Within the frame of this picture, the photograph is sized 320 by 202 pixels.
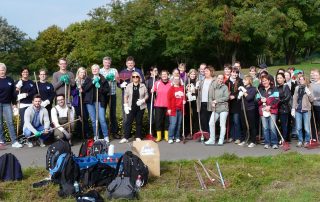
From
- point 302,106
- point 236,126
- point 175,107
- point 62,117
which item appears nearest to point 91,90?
point 62,117

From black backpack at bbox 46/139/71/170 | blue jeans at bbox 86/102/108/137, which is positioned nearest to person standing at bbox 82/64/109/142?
blue jeans at bbox 86/102/108/137

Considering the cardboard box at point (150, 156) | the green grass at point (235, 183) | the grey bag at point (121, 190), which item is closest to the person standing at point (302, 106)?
the green grass at point (235, 183)

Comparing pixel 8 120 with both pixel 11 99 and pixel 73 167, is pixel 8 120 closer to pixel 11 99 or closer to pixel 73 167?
pixel 11 99

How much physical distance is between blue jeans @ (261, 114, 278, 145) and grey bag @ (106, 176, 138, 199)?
474 cm

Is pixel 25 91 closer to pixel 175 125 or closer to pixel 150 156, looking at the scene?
pixel 175 125

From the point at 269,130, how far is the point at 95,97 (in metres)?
4.35

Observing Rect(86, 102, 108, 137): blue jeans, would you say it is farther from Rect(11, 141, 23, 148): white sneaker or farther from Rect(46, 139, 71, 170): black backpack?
Rect(46, 139, 71, 170): black backpack

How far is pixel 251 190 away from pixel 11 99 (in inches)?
266

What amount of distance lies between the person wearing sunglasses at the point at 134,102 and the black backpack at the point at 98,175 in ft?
12.6

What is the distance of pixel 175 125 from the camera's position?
37.2 feet

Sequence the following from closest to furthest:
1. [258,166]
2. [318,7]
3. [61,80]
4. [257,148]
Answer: [258,166], [257,148], [61,80], [318,7]

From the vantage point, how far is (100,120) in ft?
37.0

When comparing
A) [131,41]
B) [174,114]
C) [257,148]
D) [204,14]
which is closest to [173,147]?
[174,114]

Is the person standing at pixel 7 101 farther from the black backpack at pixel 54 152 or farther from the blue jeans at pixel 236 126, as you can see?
the blue jeans at pixel 236 126
